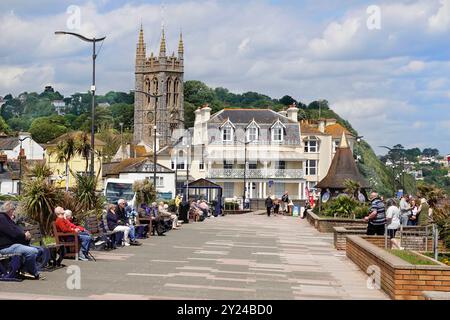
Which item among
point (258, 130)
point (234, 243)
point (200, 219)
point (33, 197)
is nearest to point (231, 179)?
point (258, 130)

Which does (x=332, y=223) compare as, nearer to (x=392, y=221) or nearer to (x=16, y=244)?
(x=392, y=221)

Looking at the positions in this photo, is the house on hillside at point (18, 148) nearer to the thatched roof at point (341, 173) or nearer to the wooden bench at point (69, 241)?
the thatched roof at point (341, 173)

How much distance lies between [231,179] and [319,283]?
263ft

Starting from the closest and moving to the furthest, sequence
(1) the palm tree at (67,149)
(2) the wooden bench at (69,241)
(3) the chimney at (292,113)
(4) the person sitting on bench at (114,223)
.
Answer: (2) the wooden bench at (69,241) < (4) the person sitting on bench at (114,223) < (1) the palm tree at (67,149) < (3) the chimney at (292,113)

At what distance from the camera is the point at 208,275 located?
17016mm

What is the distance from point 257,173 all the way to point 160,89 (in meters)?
91.8

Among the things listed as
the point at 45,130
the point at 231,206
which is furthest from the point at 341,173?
the point at 45,130

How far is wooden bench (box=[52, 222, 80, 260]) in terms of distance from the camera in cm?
1835

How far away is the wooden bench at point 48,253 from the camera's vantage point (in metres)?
16.4

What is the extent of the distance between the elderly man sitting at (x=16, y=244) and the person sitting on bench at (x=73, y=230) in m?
3.25

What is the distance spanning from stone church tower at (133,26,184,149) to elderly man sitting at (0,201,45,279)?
168127mm

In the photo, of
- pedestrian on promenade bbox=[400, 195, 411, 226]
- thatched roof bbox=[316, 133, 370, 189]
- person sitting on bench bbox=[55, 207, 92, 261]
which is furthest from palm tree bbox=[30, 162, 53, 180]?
thatched roof bbox=[316, 133, 370, 189]

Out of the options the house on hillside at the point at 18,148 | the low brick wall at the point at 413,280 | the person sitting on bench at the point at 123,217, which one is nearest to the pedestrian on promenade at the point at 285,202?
the person sitting on bench at the point at 123,217
